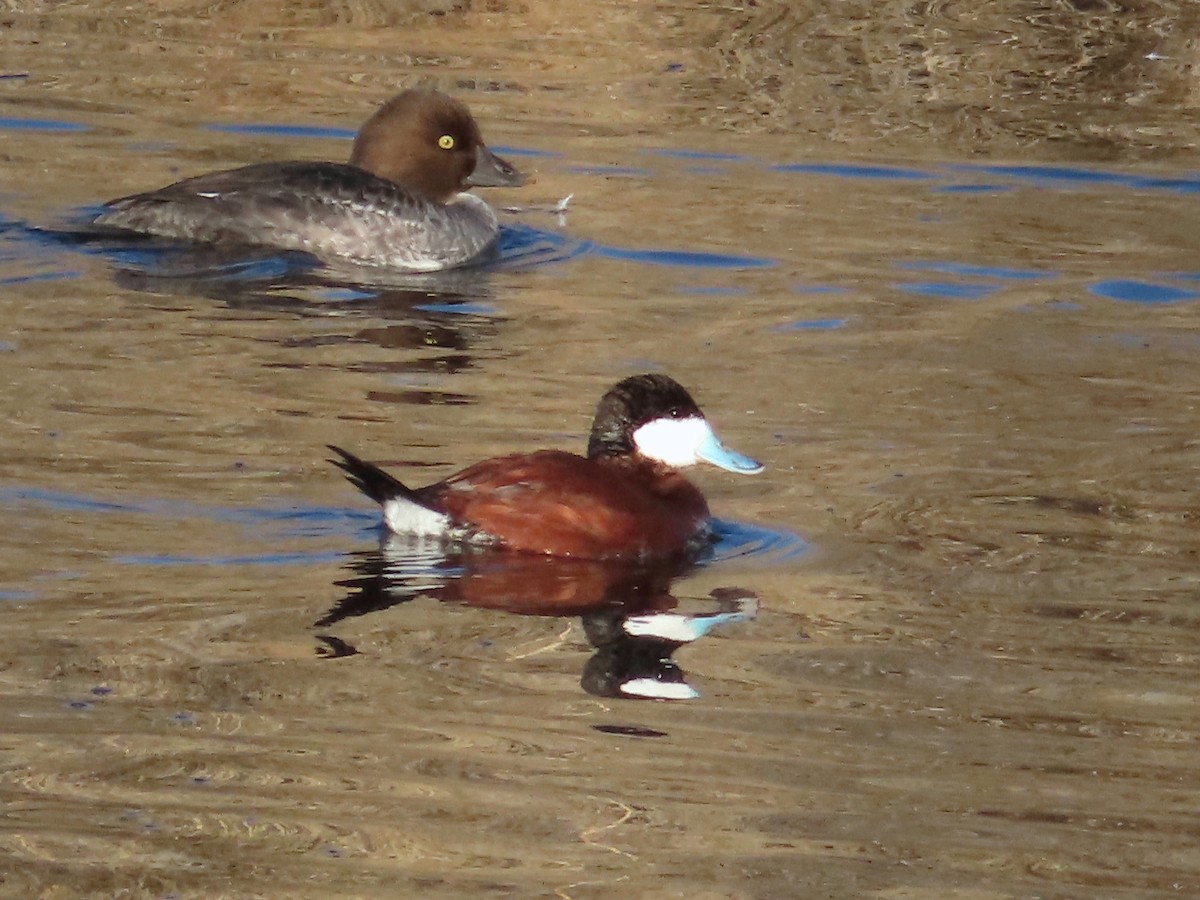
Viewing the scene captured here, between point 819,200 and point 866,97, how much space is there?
270 centimetres

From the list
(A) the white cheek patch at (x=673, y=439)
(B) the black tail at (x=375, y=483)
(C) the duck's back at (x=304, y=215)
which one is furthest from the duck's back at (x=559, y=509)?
(C) the duck's back at (x=304, y=215)

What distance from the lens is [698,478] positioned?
8.59 m

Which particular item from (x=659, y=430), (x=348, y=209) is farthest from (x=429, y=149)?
(x=659, y=430)

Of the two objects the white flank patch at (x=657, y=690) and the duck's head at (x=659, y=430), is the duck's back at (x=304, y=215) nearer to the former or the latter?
the duck's head at (x=659, y=430)

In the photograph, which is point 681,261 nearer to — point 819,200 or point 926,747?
point 819,200

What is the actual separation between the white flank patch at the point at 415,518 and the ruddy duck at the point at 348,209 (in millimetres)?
4901

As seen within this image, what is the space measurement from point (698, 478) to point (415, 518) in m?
1.55

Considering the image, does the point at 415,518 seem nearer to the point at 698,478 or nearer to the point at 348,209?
the point at 698,478

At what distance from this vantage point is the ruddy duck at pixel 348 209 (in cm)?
1203

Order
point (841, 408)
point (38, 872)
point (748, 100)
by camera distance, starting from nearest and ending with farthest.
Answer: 1. point (38, 872)
2. point (841, 408)
3. point (748, 100)

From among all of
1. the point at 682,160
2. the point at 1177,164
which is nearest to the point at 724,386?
the point at 682,160

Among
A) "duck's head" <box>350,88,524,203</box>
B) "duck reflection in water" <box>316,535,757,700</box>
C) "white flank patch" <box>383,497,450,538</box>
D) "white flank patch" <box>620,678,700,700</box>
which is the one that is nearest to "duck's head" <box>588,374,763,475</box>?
"duck reflection in water" <box>316,535,757,700</box>

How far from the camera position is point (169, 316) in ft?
34.8

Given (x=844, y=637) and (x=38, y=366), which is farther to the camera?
(x=38, y=366)
